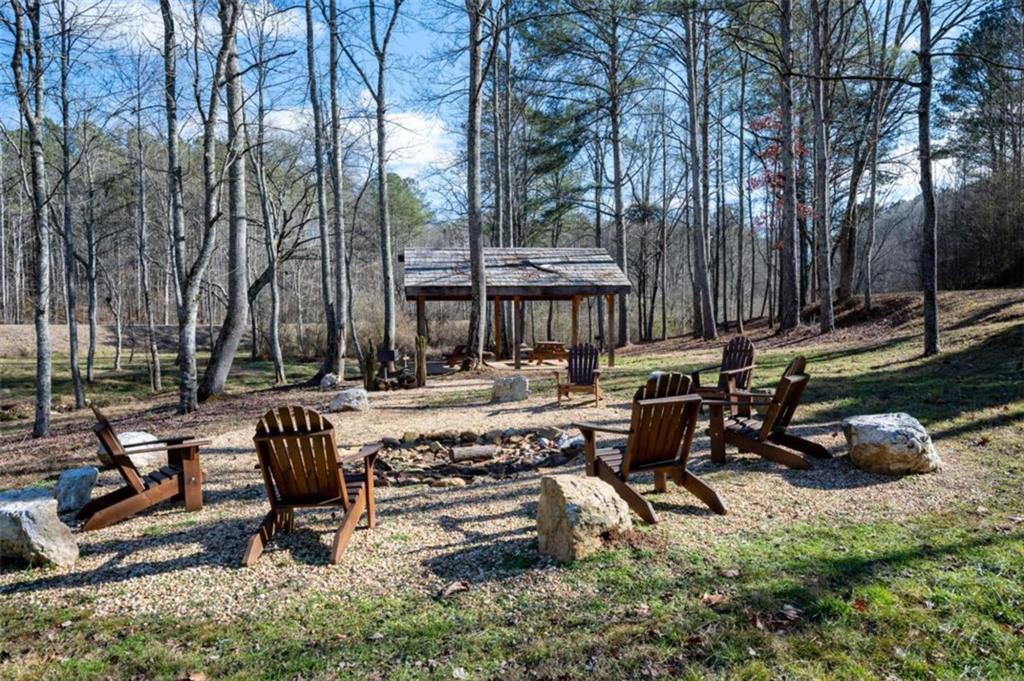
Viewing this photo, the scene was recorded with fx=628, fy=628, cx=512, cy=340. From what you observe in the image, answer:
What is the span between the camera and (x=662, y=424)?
4270mm

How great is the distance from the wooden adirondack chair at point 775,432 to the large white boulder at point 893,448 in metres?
0.43

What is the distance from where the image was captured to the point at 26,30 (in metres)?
9.82

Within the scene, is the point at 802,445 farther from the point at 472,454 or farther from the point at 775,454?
the point at 472,454

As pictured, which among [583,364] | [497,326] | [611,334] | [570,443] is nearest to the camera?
[570,443]

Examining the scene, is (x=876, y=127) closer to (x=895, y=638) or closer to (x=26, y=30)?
(x=895, y=638)

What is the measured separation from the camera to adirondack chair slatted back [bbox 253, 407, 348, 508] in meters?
3.79

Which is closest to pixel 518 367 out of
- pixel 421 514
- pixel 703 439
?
pixel 703 439

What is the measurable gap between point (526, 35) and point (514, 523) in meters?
18.0

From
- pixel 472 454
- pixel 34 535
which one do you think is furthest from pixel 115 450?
pixel 472 454

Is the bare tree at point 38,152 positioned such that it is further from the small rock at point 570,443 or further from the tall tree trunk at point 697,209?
the tall tree trunk at point 697,209

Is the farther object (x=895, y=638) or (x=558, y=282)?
(x=558, y=282)

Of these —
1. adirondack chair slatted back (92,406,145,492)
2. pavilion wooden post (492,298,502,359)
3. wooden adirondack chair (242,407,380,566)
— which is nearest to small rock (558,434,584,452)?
wooden adirondack chair (242,407,380,566)

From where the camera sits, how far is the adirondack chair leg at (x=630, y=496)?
4016 mm

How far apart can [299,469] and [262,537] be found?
18.3 inches
